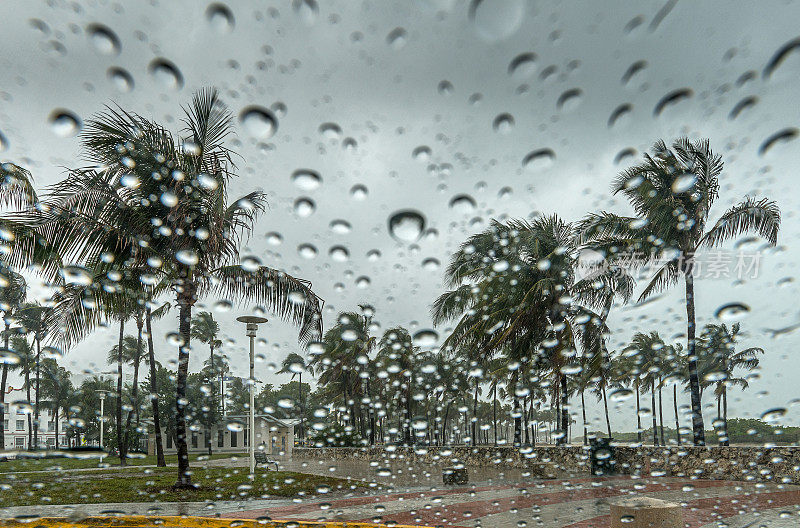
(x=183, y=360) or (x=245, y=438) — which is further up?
(x=183, y=360)

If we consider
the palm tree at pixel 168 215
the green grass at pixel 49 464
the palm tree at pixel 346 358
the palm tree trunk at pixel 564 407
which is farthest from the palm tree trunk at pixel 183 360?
the palm tree at pixel 346 358

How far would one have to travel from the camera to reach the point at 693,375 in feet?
35.0

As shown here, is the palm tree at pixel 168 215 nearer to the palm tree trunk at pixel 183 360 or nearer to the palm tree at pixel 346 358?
the palm tree trunk at pixel 183 360

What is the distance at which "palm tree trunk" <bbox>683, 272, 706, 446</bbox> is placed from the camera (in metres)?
10.2

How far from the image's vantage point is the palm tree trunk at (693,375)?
10.2m

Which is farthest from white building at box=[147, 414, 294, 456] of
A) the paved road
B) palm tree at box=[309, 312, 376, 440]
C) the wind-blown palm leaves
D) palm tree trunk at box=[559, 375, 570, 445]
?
the paved road

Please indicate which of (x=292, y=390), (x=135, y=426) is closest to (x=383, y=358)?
(x=135, y=426)

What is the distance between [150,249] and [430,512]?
523 centimetres

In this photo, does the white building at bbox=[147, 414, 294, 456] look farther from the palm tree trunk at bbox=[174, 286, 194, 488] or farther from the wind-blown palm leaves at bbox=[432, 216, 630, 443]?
the palm tree trunk at bbox=[174, 286, 194, 488]

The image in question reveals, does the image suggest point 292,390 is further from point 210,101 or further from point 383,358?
point 210,101

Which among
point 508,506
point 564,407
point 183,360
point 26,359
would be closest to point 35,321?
point 26,359

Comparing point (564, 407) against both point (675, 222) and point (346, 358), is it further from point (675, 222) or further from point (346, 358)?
point (346, 358)

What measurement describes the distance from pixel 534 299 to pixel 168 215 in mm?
8902

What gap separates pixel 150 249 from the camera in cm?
716
